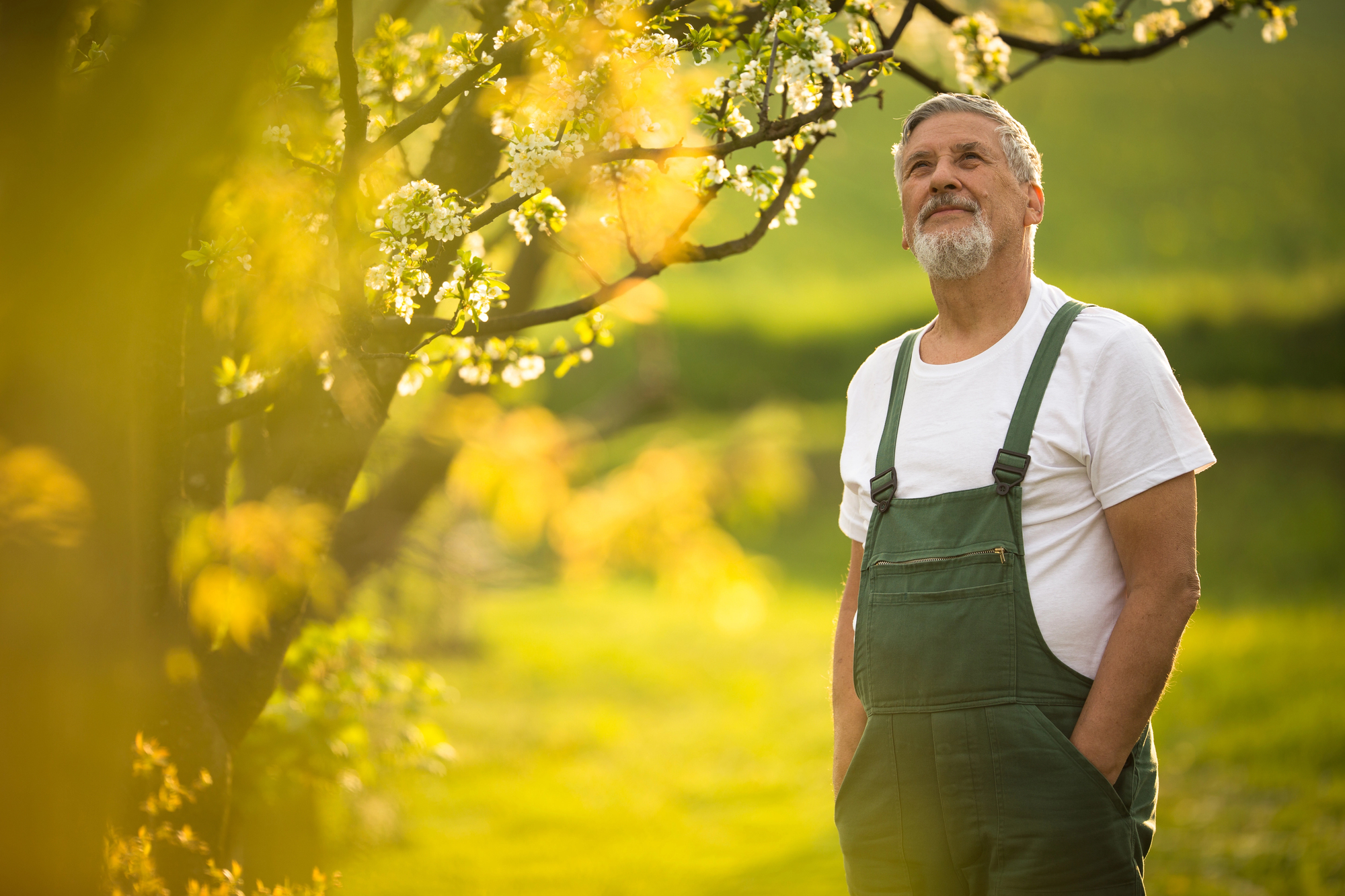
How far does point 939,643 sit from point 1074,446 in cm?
50

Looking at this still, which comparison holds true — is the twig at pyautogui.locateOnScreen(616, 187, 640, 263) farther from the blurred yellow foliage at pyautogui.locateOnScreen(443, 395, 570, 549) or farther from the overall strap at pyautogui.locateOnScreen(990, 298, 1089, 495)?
the blurred yellow foliage at pyautogui.locateOnScreen(443, 395, 570, 549)

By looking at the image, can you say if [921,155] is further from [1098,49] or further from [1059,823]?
[1098,49]

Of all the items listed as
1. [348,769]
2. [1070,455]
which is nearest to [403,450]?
[348,769]

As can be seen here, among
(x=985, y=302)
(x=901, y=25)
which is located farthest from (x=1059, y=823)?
(x=901, y=25)

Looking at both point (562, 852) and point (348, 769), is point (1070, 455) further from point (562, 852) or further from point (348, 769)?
point (562, 852)

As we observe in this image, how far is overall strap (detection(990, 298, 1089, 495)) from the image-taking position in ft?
6.57

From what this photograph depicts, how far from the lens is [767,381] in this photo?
80.1 feet

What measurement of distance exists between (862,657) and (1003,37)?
275 cm

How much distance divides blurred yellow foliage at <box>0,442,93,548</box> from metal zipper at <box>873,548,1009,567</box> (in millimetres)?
1781

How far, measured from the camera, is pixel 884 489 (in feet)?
7.29

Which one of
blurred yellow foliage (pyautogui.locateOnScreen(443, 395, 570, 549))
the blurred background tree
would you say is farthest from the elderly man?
blurred yellow foliage (pyautogui.locateOnScreen(443, 395, 570, 549))

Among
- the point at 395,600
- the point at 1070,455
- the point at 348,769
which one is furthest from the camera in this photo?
the point at 395,600

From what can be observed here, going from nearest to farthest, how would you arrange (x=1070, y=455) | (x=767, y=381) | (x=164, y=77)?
(x=164, y=77)
(x=1070, y=455)
(x=767, y=381)

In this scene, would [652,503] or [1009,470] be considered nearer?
[1009,470]
